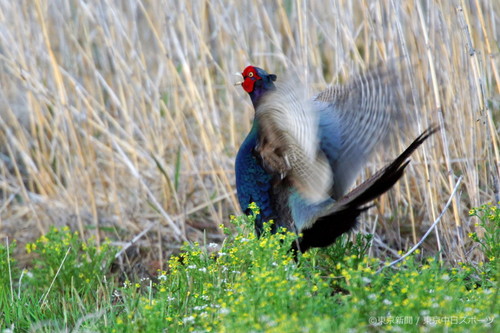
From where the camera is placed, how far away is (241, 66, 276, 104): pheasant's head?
2764 millimetres

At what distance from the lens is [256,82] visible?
2.78 meters

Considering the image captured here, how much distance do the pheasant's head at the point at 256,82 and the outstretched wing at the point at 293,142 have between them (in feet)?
0.27

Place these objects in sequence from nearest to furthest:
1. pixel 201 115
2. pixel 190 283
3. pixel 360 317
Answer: pixel 360 317 < pixel 190 283 < pixel 201 115

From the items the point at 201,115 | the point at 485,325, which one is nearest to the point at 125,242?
the point at 201,115

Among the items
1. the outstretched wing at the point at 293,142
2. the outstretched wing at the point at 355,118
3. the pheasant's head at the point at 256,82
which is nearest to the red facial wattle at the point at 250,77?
the pheasant's head at the point at 256,82

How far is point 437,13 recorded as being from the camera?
2.88 metres

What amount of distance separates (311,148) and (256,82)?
491 mm

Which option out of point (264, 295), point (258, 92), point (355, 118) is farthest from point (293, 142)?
point (264, 295)

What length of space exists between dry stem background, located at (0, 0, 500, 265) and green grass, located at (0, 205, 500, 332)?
379 mm

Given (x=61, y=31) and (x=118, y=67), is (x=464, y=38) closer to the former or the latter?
(x=118, y=67)

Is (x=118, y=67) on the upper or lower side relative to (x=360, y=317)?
upper

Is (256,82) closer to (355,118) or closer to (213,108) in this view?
(355,118)

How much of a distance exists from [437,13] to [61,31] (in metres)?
2.47

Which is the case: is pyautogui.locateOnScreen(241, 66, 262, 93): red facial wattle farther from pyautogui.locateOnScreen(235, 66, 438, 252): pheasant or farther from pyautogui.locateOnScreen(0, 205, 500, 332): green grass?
pyautogui.locateOnScreen(0, 205, 500, 332): green grass
